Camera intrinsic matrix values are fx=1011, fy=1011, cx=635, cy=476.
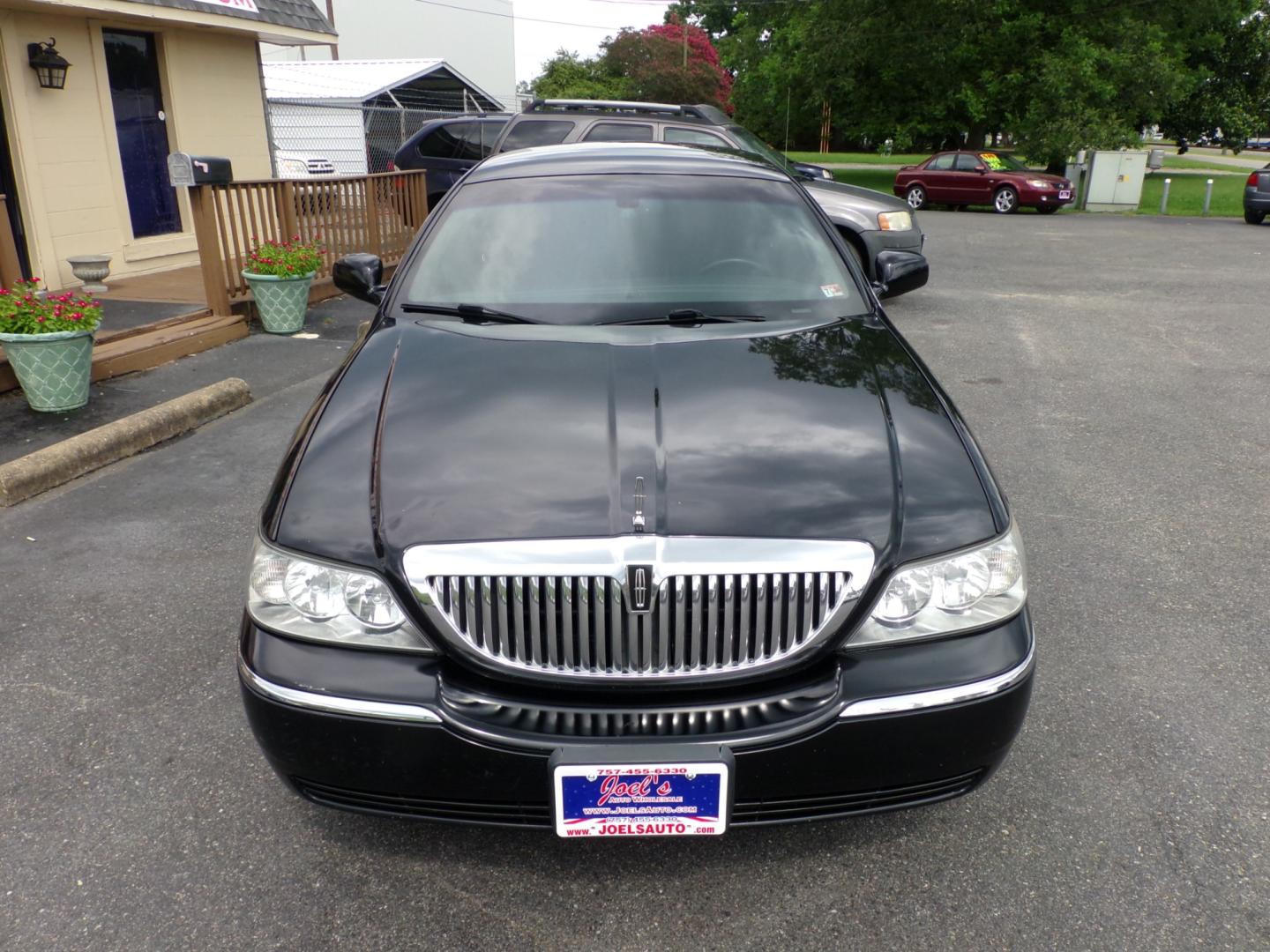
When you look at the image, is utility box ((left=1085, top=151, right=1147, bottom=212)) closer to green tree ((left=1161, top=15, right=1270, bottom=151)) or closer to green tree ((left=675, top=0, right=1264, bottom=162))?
green tree ((left=675, top=0, right=1264, bottom=162))

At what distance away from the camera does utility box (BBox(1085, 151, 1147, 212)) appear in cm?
2356

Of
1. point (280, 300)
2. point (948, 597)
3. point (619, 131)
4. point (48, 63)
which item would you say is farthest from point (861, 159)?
point (948, 597)

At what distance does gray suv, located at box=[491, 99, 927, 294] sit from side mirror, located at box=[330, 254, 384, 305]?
5.70 meters

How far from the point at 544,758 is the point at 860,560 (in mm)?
793

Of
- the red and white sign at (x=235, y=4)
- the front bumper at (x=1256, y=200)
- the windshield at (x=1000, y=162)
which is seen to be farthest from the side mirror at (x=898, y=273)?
the windshield at (x=1000, y=162)

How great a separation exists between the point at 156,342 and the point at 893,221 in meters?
6.61

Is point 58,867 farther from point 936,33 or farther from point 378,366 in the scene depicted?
A: point 936,33

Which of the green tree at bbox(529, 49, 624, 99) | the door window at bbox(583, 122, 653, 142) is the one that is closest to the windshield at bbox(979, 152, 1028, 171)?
the door window at bbox(583, 122, 653, 142)

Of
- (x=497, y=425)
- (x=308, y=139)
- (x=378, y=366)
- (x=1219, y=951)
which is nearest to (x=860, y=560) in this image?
(x=497, y=425)

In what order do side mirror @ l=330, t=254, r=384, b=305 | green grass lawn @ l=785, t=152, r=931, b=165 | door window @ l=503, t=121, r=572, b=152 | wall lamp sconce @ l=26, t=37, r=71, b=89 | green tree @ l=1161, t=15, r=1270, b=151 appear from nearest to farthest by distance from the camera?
side mirror @ l=330, t=254, r=384, b=305 < wall lamp sconce @ l=26, t=37, r=71, b=89 < door window @ l=503, t=121, r=572, b=152 < green tree @ l=1161, t=15, r=1270, b=151 < green grass lawn @ l=785, t=152, r=931, b=165

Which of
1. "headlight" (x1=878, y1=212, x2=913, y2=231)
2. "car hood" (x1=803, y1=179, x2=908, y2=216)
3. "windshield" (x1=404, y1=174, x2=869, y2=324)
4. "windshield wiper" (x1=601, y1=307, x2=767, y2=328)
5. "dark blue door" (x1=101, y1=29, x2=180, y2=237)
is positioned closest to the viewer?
"windshield wiper" (x1=601, y1=307, x2=767, y2=328)

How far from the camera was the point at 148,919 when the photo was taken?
2.32m

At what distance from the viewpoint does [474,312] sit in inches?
131

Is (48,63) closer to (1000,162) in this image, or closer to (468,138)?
(468,138)
